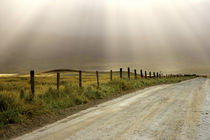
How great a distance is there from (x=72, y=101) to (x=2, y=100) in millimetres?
3968

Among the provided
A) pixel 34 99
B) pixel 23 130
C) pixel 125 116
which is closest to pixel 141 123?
pixel 125 116

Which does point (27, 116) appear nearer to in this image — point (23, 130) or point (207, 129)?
point (23, 130)

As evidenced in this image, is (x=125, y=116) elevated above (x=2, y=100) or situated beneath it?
situated beneath

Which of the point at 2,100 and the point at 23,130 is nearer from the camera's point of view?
the point at 23,130

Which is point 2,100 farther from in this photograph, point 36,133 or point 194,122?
point 194,122

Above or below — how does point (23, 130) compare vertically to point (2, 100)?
below

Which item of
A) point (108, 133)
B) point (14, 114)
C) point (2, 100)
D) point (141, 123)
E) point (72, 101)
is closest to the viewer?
point (108, 133)

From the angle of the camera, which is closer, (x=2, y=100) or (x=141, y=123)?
(x=141, y=123)

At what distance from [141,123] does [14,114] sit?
14.6ft

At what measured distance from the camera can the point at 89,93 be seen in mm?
14422

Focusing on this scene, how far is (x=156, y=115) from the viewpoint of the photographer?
25.6 ft

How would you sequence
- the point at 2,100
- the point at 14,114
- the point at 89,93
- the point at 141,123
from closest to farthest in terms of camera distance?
1. the point at 141,123
2. the point at 14,114
3. the point at 2,100
4. the point at 89,93

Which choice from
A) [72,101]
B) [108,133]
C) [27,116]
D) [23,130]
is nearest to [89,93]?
[72,101]

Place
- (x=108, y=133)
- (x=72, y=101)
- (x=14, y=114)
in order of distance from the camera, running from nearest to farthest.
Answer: (x=108, y=133), (x=14, y=114), (x=72, y=101)
